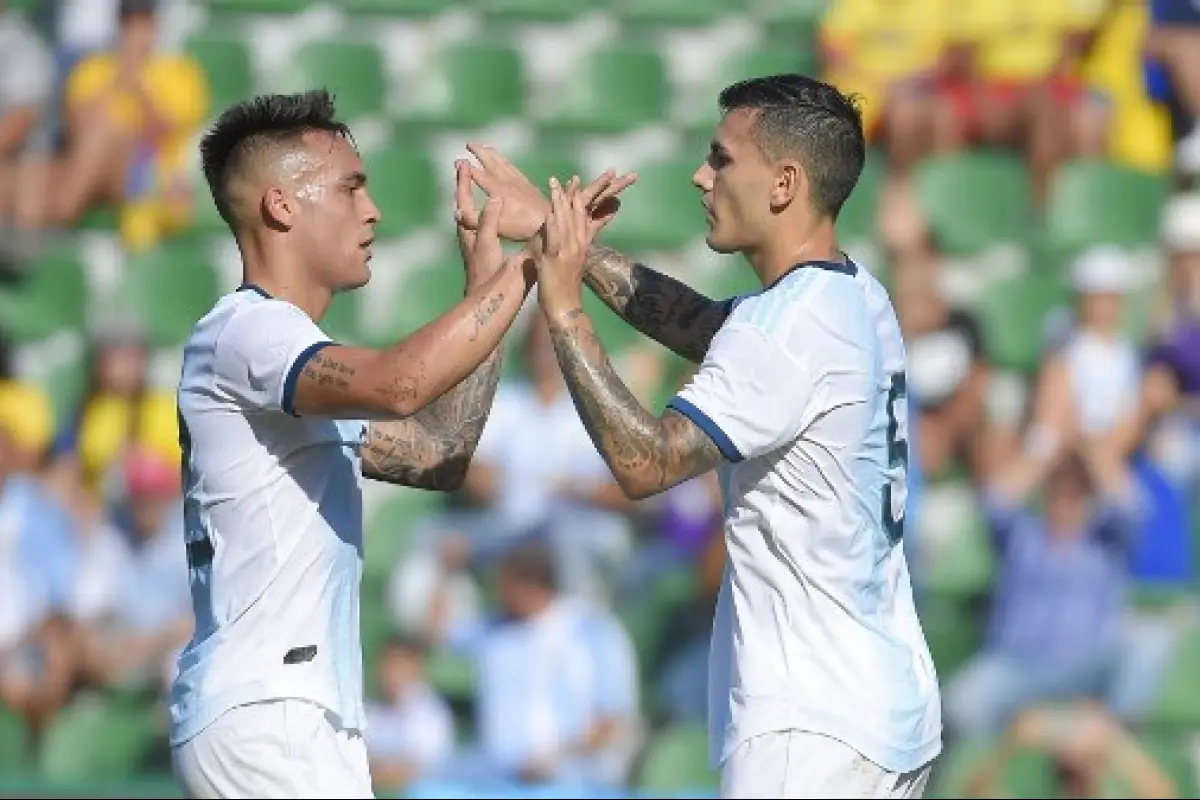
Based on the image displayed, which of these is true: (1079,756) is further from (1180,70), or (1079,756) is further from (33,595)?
(33,595)

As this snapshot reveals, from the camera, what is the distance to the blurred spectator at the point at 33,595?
9.23 metres

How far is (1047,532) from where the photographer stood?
9.14m

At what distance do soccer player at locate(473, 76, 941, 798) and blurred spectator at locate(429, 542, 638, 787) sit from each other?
4029 mm

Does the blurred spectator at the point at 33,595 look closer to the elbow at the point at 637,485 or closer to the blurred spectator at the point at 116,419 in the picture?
the blurred spectator at the point at 116,419

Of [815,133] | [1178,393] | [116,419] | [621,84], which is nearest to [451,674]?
[116,419]

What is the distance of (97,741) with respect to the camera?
29.4ft

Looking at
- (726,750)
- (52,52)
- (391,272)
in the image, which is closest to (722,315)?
(726,750)

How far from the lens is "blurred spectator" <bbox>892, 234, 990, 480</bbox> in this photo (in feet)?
31.8

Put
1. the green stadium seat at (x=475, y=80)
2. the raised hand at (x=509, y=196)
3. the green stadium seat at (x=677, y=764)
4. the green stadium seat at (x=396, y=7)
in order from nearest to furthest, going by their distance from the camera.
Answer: the raised hand at (x=509, y=196), the green stadium seat at (x=677, y=764), the green stadium seat at (x=475, y=80), the green stadium seat at (x=396, y=7)

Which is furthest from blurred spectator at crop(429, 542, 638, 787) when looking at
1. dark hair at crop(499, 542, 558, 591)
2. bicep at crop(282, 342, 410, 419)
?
bicep at crop(282, 342, 410, 419)

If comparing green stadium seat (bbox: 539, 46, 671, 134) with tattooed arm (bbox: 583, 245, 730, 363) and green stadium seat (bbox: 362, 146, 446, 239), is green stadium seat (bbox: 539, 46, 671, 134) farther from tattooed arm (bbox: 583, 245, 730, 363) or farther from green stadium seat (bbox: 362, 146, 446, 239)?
tattooed arm (bbox: 583, 245, 730, 363)

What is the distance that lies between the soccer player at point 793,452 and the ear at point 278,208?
0.53 metres

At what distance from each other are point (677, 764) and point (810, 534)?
4.13 meters

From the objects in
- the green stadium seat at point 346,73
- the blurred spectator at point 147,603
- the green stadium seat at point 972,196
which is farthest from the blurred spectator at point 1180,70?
the blurred spectator at point 147,603
